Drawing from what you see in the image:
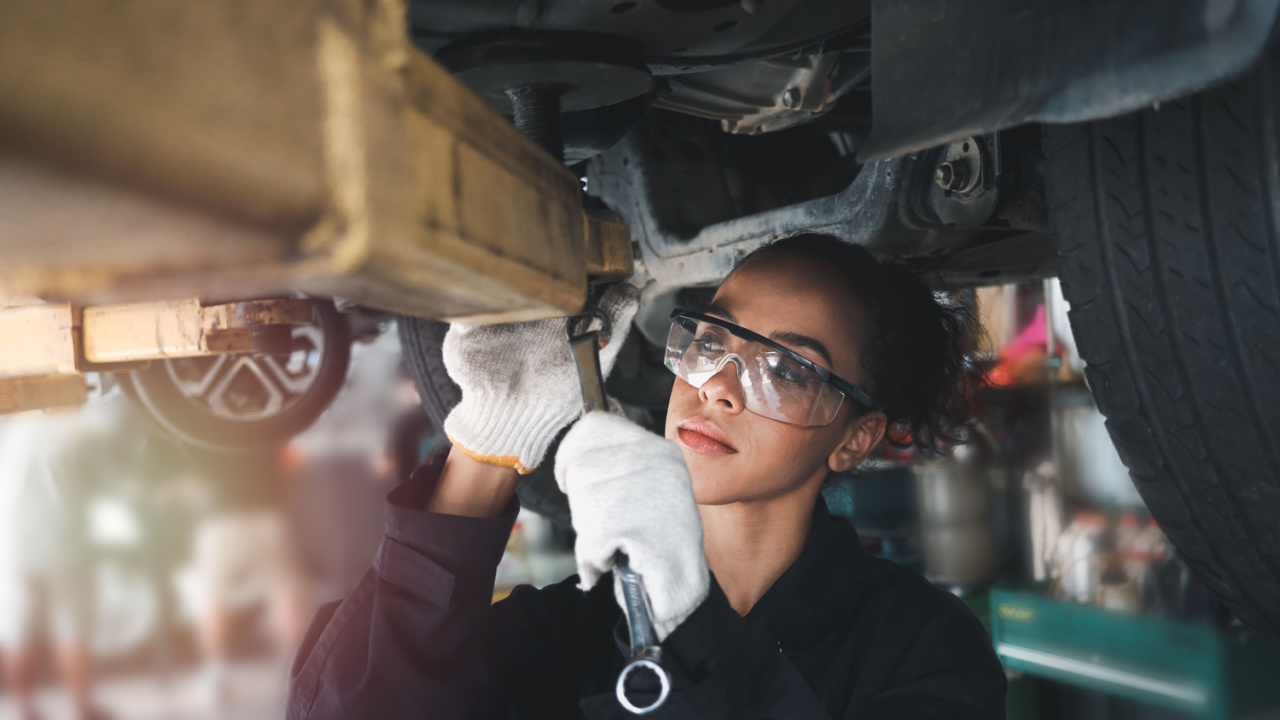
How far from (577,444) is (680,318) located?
16.4 inches

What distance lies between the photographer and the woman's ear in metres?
1.19

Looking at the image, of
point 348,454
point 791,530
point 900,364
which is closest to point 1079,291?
point 900,364

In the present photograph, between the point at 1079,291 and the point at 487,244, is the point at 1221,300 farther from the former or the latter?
the point at 487,244

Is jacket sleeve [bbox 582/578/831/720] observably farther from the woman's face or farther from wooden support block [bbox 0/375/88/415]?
wooden support block [bbox 0/375/88/415]

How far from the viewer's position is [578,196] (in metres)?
0.54

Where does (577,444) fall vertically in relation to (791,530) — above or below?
above

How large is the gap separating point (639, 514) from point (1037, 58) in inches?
18.8

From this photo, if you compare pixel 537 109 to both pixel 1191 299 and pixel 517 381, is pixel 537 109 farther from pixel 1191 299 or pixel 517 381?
pixel 1191 299

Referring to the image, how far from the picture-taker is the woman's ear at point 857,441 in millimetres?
1187

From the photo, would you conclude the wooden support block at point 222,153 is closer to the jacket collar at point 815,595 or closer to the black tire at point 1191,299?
the black tire at point 1191,299

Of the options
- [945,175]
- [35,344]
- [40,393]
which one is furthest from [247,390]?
[945,175]

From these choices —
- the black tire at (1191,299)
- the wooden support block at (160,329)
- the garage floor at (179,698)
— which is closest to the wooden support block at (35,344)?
the wooden support block at (160,329)

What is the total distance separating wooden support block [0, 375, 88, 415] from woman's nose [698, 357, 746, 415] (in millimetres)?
1306

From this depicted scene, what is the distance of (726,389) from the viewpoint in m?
1.06
